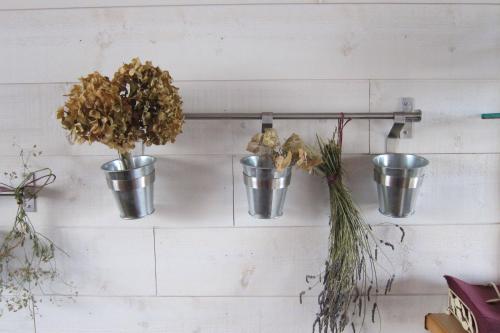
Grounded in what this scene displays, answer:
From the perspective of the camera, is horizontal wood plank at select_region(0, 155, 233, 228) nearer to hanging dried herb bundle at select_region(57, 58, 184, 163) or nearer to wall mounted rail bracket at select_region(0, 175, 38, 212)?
wall mounted rail bracket at select_region(0, 175, 38, 212)

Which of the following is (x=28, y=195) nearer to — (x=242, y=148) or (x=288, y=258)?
(x=242, y=148)

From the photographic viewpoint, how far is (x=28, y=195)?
922 mm

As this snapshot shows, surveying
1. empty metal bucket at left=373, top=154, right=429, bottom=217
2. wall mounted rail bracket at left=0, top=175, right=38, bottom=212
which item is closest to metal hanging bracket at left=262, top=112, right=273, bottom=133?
empty metal bucket at left=373, top=154, right=429, bottom=217

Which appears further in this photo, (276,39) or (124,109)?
(276,39)

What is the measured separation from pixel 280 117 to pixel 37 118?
0.59 m

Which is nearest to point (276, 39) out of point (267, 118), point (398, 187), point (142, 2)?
point (267, 118)

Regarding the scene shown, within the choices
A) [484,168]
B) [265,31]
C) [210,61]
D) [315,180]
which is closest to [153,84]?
[210,61]

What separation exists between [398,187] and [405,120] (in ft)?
0.55

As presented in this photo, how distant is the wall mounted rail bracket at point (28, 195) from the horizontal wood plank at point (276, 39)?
0.31 metres

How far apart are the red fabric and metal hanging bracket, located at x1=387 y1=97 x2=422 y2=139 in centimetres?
34

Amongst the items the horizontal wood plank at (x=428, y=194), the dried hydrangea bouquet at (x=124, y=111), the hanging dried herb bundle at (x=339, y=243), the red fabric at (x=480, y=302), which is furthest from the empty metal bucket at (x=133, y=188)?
the red fabric at (x=480, y=302)

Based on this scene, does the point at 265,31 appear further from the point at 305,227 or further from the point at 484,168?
the point at 484,168

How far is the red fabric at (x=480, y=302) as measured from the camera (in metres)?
0.75

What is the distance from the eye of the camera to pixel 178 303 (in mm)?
952
